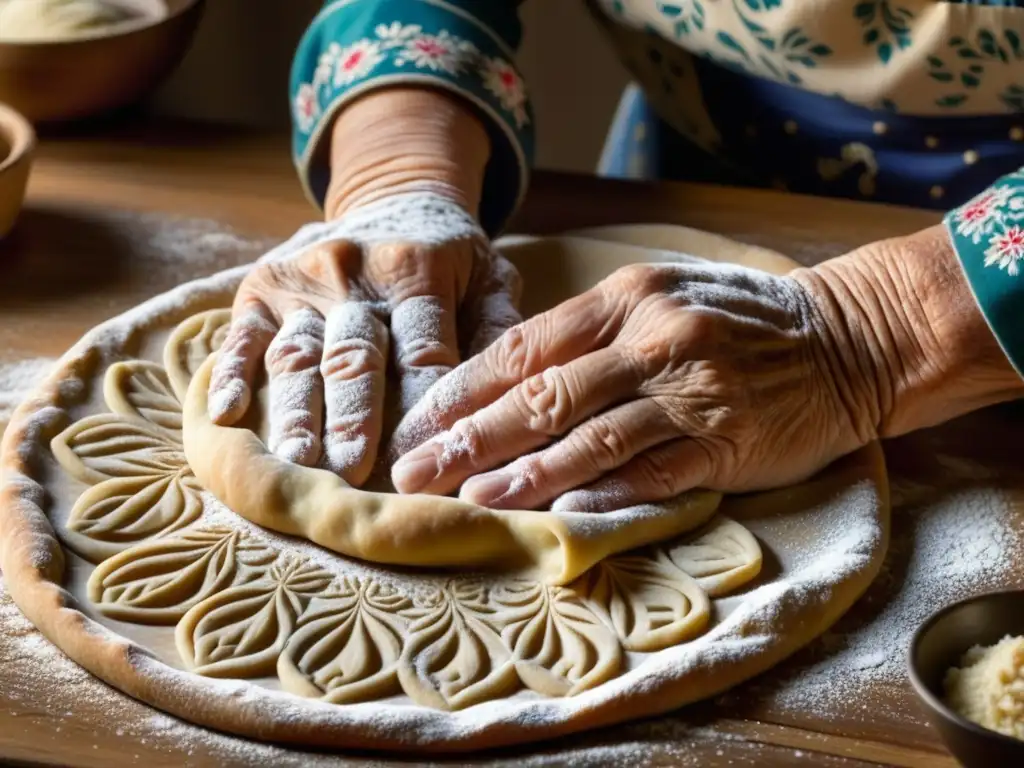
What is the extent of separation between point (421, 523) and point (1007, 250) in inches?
23.7

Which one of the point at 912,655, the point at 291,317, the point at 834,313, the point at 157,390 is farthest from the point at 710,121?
the point at 912,655

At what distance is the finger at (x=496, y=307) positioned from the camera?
3.95 feet

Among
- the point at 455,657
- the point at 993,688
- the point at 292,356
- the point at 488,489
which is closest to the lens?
the point at 993,688

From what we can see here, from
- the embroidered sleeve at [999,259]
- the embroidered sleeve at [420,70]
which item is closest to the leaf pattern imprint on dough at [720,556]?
the embroidered sleeve at [999,259]

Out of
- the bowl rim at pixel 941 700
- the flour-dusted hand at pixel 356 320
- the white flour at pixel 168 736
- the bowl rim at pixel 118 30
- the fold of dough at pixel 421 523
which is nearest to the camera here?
the bowl rim at pixel 941 700

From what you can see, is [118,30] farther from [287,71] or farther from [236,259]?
[287,71]

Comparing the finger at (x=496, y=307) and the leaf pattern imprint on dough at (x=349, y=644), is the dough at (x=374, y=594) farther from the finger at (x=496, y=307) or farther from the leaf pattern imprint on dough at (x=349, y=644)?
the finger at (x=496, y=307)

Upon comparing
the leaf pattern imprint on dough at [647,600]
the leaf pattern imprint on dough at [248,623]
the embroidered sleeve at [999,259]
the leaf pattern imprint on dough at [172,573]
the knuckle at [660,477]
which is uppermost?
the embroidered sleeve at [999,259]

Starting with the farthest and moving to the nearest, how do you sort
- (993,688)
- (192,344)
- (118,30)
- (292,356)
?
1. (118,30)
2. (192,344)
3. (292,356)
4. (993,688)

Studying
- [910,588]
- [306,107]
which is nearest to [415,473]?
[910,588]

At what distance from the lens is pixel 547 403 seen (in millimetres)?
1047

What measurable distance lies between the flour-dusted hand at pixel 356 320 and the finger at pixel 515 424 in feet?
0.20

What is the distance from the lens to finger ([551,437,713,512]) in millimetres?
1022

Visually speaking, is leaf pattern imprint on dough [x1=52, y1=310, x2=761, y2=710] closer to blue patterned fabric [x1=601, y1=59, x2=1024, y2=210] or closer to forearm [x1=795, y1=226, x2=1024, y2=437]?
forearm [x1=795, y1=226, x2=1024, y2=437]
